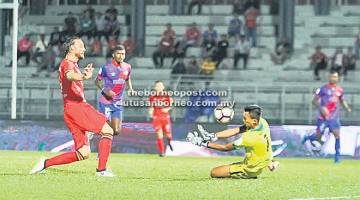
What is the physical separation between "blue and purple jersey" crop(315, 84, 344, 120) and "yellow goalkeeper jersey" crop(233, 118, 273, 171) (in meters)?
9.57

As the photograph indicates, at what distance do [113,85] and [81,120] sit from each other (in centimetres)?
602

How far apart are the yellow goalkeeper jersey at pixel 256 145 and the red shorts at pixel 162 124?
10.6 meters

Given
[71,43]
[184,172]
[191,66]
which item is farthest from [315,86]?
[71,43]

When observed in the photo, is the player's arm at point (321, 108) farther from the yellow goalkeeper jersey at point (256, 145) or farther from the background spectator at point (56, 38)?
the background spectator at point (56, 38)

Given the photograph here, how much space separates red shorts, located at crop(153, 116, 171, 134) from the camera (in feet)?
88.4

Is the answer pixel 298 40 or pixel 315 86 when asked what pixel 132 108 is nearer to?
pixel 315 86

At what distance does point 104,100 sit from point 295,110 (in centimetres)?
968

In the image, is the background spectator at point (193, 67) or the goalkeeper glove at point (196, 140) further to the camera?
A: the background spectator at point (193, 67)

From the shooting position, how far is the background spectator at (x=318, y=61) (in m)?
35.4

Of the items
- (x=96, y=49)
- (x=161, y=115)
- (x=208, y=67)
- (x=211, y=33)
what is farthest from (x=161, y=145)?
(x=96, y=49)

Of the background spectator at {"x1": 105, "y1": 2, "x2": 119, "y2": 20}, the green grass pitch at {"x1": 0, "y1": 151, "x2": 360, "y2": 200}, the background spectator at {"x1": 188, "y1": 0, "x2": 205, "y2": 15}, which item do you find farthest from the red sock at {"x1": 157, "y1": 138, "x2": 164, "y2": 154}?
the background spectator at {"x1": 188, "y1": 0, "x2": 205, "y2": 15}

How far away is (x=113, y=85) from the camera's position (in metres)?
21.9

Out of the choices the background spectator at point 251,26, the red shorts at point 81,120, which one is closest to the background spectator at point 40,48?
the background spectator at point 251,26

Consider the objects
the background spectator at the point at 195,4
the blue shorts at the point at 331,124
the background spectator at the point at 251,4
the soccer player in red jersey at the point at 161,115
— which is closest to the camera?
the blue shorts at the point at 331,124
